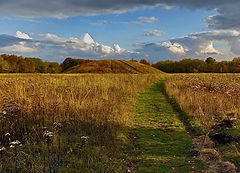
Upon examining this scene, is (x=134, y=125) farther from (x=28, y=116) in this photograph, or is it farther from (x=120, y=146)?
(x=28, y=116)

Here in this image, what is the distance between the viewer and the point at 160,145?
641 centimetres

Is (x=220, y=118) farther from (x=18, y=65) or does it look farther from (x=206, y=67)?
(x=18, y=65)

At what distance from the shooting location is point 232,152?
18.1 ft

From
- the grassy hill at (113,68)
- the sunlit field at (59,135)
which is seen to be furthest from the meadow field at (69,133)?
the grassy hill at (113,68)

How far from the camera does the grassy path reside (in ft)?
16.3

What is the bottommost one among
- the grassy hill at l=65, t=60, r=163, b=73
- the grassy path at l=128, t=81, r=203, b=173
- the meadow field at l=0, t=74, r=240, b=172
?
the grassy path at l=128, t=81, r=203, b=173

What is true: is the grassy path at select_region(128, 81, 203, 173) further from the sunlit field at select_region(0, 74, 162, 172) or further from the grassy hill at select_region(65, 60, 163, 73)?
the grassy hill at select_region(65, 60, 163, 73)

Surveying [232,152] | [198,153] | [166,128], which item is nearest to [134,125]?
[166,128]

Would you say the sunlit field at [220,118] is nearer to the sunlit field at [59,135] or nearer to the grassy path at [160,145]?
the grassy path at [160,145]

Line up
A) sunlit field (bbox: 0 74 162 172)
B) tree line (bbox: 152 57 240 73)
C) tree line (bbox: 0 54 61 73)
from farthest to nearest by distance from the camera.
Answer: tree line (bbox: 152 57 240 73), tree line (bbox: 0 54 61 73), sunlit field (bbox: 0 74 162 172)

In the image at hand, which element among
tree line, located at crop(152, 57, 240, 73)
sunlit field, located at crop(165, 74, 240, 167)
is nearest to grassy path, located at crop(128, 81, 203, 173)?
sunlit field, located at crop(165, 74, 240, 167)

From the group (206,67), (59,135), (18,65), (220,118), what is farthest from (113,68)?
(59,135)

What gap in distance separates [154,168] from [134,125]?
3739mm

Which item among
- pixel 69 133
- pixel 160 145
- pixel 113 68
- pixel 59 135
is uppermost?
pixel 113 68
